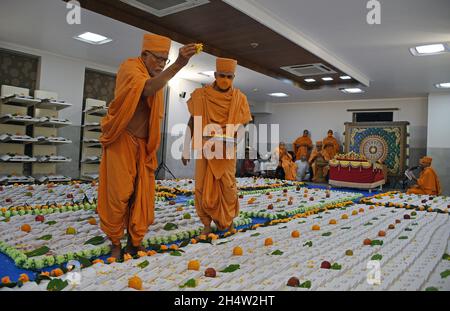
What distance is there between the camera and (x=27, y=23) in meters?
6.32

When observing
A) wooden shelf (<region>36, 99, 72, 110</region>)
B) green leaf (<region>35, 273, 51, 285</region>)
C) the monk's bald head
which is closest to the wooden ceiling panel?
the monk's bald head

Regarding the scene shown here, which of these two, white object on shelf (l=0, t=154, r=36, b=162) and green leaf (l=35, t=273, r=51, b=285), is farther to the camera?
white object on shelf (l=0, t=154, r=36, b=162)

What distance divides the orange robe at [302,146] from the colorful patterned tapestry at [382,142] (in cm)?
153

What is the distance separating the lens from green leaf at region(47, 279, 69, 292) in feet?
5.79

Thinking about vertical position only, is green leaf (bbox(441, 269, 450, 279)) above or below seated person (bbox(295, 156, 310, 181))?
below

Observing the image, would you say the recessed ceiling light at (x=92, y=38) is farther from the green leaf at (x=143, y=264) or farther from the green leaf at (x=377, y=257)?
the green leaf at (x=377, y=257)

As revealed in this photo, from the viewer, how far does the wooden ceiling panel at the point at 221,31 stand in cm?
550

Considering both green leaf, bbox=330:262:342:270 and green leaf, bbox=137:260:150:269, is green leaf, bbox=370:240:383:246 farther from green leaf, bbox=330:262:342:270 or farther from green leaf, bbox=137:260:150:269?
green leaf, bbox=137:260:150:269

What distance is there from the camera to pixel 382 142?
1165 cm

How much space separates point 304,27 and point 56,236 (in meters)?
5.22

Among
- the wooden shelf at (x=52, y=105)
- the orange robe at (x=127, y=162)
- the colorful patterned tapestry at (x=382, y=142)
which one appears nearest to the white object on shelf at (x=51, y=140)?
the wooden shelf at (x=52, y=105)

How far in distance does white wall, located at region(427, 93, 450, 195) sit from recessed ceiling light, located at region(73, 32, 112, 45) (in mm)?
9827
